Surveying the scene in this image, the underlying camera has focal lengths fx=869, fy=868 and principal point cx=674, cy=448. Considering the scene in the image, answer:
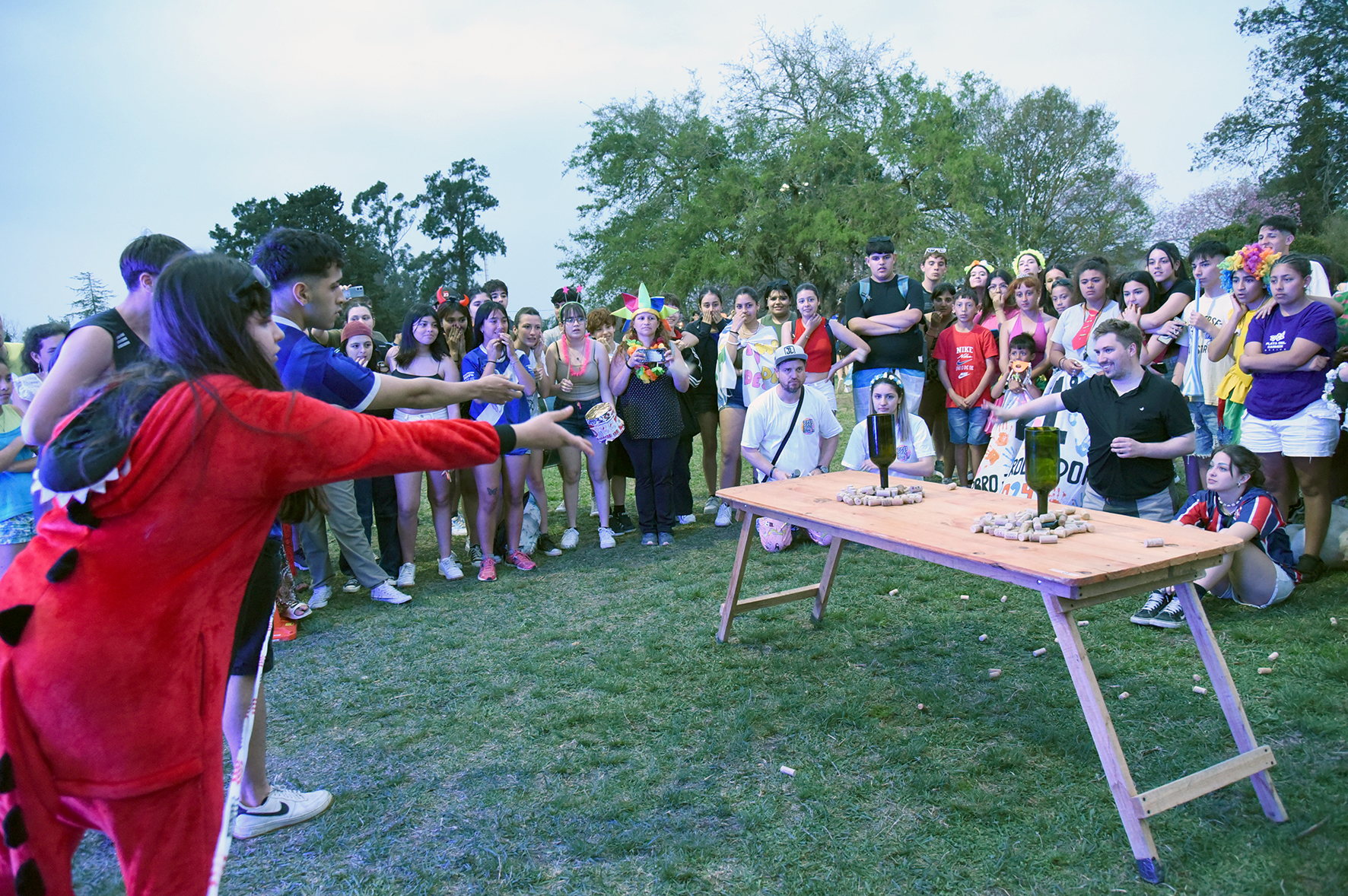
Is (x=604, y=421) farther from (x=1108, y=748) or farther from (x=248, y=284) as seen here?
(x=248, y=284)

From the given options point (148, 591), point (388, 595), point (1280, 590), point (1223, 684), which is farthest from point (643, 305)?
point (148, 591)

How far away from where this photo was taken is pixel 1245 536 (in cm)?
392

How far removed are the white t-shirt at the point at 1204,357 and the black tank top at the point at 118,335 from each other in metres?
5.71

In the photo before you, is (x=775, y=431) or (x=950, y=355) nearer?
(x=775, y=431)

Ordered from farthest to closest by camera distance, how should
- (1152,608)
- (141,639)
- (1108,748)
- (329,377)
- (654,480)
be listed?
(654,480)
(1152,608)
(329,377)
(1108,748)
(141,639)

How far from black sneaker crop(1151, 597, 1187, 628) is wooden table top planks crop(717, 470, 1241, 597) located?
115 cm

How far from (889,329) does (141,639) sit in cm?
605

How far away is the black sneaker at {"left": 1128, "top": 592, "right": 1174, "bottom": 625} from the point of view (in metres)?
4.08

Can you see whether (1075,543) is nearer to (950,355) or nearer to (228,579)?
(228,579)

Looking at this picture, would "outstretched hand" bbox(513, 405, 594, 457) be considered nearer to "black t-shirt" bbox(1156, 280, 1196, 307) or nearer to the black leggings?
the black leggings

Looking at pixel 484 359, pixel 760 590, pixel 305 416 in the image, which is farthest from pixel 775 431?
pixel 305 416

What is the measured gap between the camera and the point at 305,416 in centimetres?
161

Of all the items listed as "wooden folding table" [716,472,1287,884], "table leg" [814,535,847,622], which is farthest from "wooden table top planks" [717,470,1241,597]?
"table leg" [814,535,847,622]

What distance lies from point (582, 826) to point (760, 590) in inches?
97.2
